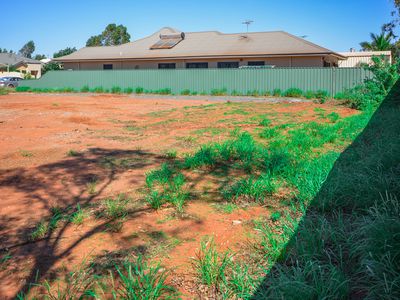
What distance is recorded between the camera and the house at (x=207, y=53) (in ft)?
92.0

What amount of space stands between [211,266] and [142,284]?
46cm

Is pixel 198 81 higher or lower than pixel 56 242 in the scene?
higher

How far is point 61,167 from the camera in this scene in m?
6.17

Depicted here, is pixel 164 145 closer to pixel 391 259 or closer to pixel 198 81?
pixel 391 259

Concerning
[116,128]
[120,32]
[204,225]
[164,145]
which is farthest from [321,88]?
[120,32]

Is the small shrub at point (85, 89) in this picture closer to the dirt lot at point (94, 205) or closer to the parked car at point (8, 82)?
the parked car at point (8, 82)

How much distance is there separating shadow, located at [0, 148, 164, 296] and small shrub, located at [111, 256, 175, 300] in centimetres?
60

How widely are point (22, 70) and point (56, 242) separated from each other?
235 ft

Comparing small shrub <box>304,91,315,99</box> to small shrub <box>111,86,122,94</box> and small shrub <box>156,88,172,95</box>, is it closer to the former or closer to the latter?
small shrub <box>156,88,172,95</box>

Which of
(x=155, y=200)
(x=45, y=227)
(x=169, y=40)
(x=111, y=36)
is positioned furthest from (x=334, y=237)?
(x=111, y=36)

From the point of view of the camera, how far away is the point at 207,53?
1201 inches

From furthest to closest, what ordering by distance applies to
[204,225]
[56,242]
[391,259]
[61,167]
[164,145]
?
[164,145] → [61,167] → [204,225] → [56,242] → [391,259]

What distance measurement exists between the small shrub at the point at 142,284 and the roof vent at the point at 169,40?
32064mm

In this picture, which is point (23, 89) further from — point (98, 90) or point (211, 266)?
point (211, 266)
